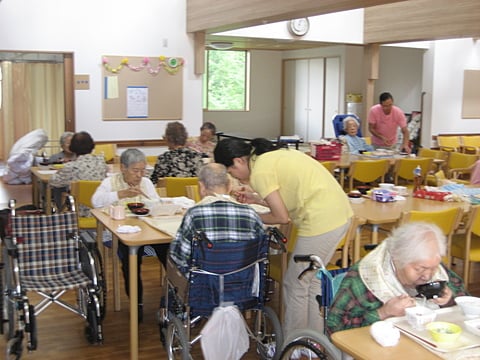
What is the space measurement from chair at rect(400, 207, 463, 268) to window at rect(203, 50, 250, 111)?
39.3ft

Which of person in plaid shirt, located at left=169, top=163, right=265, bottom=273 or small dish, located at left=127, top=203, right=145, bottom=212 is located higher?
person in plaid shirt, located at left=169, top=163, right=265, bottom=273

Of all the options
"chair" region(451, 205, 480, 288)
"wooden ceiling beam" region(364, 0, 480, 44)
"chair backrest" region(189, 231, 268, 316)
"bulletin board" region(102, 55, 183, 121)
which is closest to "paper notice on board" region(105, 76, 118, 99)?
"bulletin board" region(102, 55, 183, 121)

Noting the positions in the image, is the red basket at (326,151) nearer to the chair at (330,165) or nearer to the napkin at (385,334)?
the chair at (330,165)

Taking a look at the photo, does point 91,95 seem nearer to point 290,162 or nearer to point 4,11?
point 4,11

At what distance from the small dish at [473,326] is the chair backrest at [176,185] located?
3.15 m

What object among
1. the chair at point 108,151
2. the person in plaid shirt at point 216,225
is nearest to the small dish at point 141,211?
the person in plaid shirt at point 216,225

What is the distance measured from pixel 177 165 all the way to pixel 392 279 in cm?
319

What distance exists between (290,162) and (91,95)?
19.4 feet

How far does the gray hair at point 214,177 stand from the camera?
3344mm

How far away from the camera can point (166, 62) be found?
29.7 feet

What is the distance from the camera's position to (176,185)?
5098 mm

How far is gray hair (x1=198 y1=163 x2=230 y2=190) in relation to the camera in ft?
11.0

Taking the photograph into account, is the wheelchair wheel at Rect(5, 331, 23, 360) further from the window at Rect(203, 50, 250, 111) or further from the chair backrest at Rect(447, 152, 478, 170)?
the window at Rect(203, 50, 250, 111)

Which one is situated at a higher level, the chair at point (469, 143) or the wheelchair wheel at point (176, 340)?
the chair at point (469, 143)
